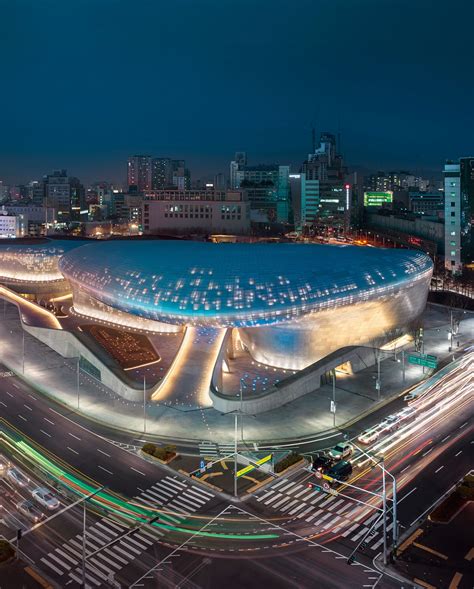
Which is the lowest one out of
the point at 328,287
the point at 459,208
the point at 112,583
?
the point at 112,583

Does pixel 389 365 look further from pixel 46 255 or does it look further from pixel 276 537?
pixel 46 255

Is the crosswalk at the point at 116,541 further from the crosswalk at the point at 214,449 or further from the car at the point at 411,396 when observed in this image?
the car at the point at 411,396

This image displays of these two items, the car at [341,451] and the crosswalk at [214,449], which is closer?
the car at [341,451]

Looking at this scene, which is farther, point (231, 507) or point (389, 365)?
point (389, 365)

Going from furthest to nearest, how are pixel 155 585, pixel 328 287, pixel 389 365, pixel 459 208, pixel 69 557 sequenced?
pixel 459 208 → pixel 389 365 → pixel 328 287 → pixel 69 557 → pixel 155 585

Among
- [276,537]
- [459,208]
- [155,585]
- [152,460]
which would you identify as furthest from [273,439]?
[459,208]

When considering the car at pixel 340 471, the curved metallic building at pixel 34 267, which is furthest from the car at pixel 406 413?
the curved metallic building at pixel 34 267
